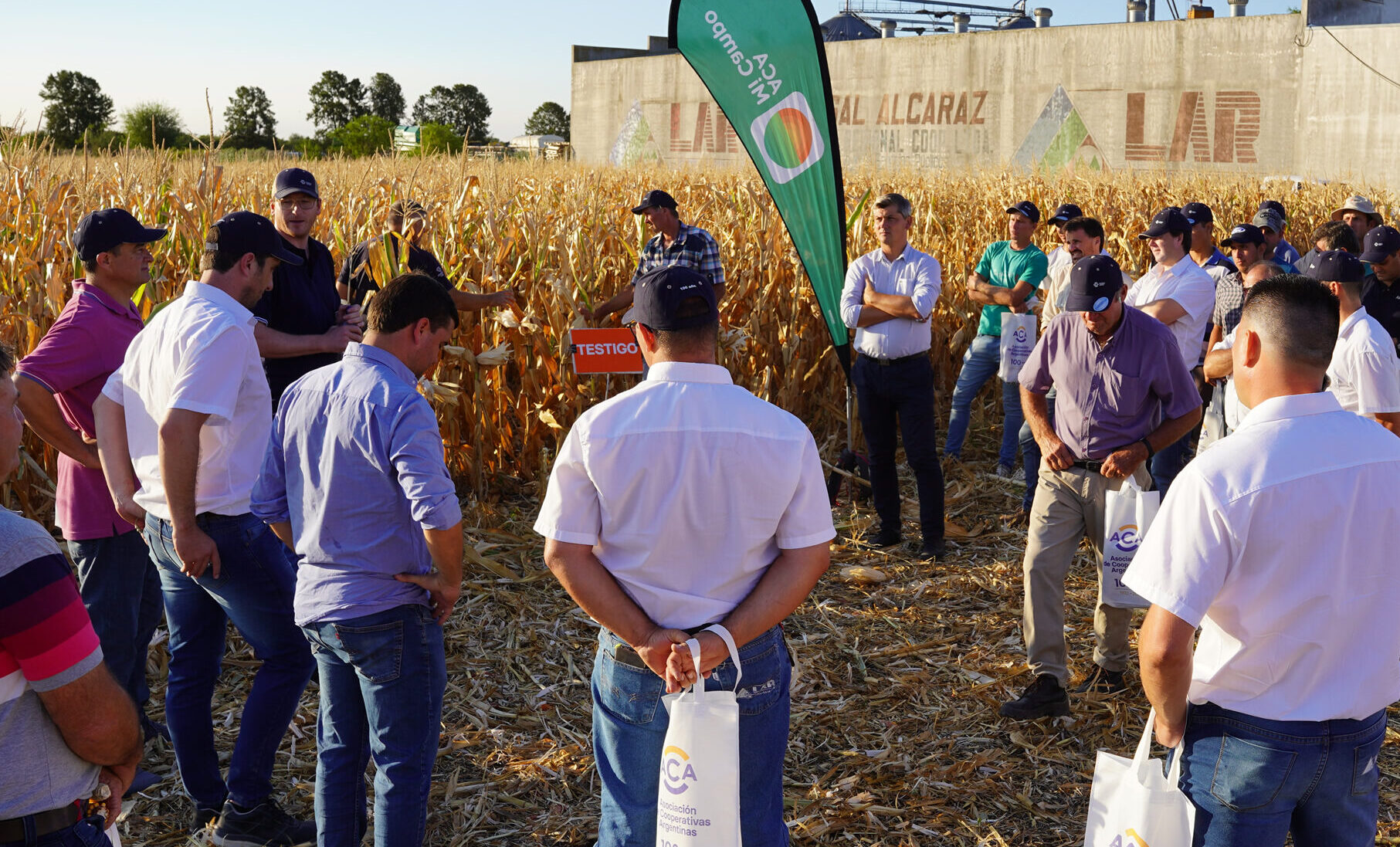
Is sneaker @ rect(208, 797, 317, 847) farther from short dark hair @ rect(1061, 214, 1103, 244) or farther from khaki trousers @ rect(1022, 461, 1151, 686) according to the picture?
short dark hair @ rect(1061, 214, 1103, 244)

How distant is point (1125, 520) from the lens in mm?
4676

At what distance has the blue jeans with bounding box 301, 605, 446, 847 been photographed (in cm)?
316

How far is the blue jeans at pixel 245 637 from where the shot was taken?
366 centimetres

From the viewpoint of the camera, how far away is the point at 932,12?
51.4m

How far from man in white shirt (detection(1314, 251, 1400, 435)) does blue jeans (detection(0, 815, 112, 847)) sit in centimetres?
466

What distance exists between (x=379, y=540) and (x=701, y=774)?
1260 mm

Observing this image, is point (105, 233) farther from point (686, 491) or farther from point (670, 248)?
point (670, 248)

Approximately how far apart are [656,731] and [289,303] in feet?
10.8

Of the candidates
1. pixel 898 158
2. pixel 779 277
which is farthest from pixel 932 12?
pixel 779 277

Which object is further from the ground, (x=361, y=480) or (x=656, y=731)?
(x=361, y=480)

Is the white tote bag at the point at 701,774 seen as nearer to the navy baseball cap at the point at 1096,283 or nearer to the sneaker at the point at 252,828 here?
the sneaker at the point at 252,828

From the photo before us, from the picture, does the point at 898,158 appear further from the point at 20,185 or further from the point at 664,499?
the point at 664,499

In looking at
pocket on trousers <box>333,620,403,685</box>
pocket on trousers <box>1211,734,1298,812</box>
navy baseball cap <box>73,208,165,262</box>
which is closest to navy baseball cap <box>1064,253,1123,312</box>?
pocket on trousers <box>1211,734,1298,812</box>

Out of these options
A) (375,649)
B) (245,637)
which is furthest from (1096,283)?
(245,637)
